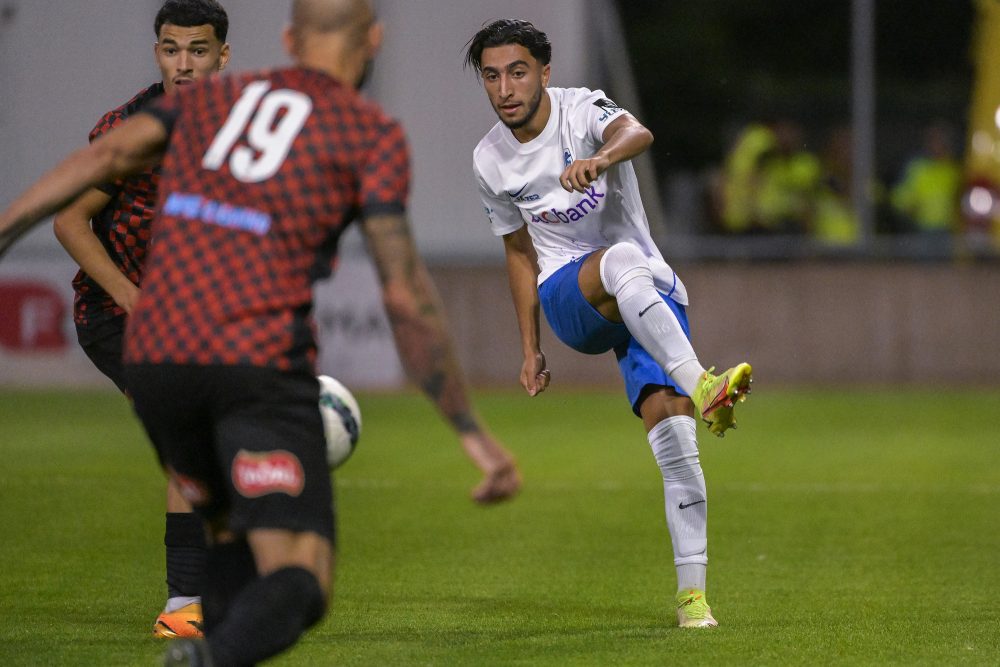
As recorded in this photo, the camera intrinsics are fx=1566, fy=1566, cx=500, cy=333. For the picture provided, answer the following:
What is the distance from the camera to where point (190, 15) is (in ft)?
19.3

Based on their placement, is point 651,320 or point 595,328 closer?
point 651,320

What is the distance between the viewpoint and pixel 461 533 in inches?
331

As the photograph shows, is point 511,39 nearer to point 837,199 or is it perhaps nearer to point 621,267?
point 621,267

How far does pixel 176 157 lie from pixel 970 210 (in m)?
16.0

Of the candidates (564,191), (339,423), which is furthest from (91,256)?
(564,191)

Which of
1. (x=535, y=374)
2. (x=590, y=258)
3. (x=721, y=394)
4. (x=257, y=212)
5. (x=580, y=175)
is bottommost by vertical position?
(x=535, y=374)

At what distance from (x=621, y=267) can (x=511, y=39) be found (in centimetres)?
98

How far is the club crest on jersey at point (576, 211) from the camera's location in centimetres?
607

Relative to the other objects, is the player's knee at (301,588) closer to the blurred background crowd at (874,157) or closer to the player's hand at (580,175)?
the player's hand at (580,175)

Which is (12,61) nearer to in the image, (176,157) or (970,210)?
(970,210)

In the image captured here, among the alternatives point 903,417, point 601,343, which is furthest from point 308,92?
point 903,417

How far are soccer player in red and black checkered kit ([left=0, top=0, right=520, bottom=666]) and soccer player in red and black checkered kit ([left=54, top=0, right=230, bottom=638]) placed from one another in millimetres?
1474

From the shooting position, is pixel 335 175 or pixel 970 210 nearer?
pixel 335 175

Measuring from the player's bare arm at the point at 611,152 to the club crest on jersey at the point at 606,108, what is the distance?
0.25 feet
